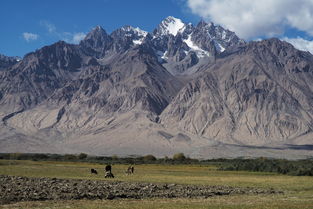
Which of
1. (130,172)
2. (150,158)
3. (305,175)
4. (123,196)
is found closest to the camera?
(123,196)

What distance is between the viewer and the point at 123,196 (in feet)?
104

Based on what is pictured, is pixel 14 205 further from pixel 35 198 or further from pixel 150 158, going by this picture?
pixel 150 158

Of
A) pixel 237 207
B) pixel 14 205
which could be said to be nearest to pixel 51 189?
pixel 14 205

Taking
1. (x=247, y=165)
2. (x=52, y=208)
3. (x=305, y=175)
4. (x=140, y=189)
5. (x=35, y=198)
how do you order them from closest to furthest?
1. (x=52, y=208)
2. (x=35, y=198)
3. (x=140, y=189)
4. (x=305, y=175)
5. (x=247, y=165)

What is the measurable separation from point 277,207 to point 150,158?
11572cm

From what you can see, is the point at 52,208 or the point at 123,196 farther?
the point at 123,196

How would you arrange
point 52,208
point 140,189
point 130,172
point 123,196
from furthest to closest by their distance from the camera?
point 130,172, point 140,189, point 123,196, point 52,208

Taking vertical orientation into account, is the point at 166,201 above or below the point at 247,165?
below

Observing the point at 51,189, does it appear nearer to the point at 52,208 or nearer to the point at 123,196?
the point at 123,196

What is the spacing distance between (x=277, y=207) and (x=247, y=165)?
58.7 m

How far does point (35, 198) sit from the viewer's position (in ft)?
93.9

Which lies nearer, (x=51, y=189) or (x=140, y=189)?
(x=51, y=189)

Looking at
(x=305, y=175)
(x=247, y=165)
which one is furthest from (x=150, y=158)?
(x=305, y=175)

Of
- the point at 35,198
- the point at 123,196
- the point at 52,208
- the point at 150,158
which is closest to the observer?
the point at 52,208
